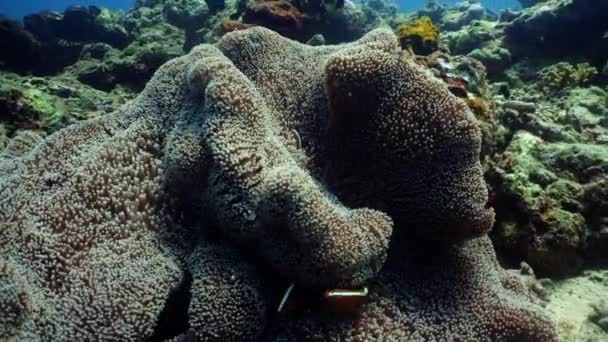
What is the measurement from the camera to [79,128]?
3.20 m

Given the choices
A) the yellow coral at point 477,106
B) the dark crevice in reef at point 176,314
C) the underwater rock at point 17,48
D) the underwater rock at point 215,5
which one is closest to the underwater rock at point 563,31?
the yellow coral at point 477,106

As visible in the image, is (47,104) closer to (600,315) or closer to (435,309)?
(435,309)

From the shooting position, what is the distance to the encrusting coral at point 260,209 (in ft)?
7.35

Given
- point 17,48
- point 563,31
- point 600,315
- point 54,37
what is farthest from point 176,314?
point 54,37

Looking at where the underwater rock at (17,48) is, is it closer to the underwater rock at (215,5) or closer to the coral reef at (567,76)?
the underwater rock at (215,5)

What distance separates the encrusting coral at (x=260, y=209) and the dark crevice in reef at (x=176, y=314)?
17 mm

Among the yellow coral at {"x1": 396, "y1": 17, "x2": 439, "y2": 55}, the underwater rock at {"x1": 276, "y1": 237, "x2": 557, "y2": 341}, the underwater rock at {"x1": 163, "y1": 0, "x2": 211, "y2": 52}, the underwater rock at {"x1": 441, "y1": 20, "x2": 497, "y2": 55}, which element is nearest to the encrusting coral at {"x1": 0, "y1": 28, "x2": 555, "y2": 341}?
the underwater rock at {"x1": 276, "y1": 237, "x2": 557, "y2": 341}

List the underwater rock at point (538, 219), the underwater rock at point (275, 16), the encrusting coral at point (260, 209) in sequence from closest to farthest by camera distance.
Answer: the encrusting coral at point (260, 209), the underwater rock at point (538, 219), the underwater rock at point (275, 16)

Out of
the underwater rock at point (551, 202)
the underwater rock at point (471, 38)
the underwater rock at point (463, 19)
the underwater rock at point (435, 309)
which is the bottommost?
the underwater rock at point (435, 309)

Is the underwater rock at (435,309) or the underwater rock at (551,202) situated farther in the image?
the underwater rock at (551,202)

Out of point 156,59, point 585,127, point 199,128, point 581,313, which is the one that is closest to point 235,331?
point 199,128

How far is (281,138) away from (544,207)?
7.74 ft

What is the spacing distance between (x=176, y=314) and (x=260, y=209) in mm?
813

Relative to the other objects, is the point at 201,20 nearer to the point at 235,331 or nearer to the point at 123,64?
the point at 123,64
